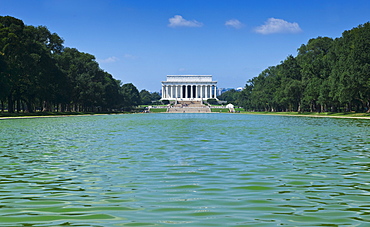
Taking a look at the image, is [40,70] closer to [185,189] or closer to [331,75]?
[331,75]

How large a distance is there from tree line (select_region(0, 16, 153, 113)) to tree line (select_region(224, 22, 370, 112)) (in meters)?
49.6

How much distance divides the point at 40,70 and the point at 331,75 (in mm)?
54340

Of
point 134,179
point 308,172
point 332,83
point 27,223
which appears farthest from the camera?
point 332,83

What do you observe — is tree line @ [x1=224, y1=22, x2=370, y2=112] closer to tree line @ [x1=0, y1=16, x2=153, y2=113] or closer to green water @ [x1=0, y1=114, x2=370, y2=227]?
tree line @ [x1=0, y1=16, x2=153, y2=113]

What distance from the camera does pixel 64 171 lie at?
14508 mm

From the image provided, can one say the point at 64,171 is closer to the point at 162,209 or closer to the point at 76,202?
the point at 76,202

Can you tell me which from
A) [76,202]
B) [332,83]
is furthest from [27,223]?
[332,83]

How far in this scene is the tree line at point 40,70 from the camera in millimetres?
74938

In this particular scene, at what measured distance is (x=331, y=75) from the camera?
79.9 metres

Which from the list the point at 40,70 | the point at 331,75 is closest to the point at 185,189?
the point at 331,75

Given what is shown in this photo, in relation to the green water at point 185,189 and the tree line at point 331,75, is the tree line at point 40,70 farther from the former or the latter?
the green water at point 185,189

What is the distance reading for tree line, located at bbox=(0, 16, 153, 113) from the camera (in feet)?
246

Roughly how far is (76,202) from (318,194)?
5614 millimetres

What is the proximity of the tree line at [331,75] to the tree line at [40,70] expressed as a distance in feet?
163
